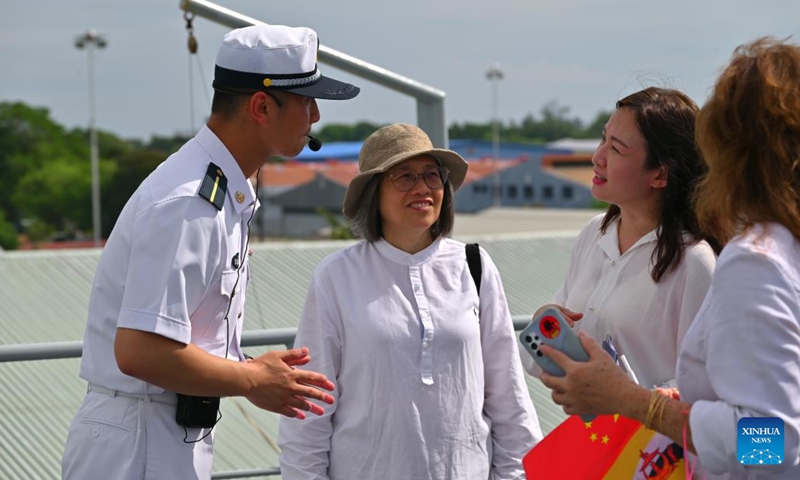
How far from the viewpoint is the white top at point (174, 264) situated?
8.87 feet

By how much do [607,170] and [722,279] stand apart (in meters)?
1.14

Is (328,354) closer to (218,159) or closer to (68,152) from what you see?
(218,159)

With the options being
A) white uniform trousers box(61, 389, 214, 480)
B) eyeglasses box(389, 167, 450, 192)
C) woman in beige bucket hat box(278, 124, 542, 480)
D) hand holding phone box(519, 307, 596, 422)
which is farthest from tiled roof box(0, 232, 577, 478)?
hand holding phone box(519, 307, 596, 422)

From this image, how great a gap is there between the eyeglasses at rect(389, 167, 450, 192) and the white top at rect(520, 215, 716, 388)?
0.68m

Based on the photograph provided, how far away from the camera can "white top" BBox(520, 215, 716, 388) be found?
321 centimetres

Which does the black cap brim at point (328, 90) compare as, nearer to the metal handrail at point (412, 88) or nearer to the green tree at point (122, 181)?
the metal handrail at point (412, 88)

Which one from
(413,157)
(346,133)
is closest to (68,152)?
(346,133)

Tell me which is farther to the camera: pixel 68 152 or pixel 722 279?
pixel 68 152

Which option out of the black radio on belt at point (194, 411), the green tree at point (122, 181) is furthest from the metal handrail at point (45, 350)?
the green tree at point (122, 181)

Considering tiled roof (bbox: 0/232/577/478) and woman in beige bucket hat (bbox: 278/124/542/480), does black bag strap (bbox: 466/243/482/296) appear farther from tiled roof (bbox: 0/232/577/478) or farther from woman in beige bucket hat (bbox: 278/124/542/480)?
tiled roof (bbox: 0/232/577/478)

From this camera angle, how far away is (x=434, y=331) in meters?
3.61

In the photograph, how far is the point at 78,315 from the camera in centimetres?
2550

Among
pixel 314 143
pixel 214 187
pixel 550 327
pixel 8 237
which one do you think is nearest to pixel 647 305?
pixel 550 327

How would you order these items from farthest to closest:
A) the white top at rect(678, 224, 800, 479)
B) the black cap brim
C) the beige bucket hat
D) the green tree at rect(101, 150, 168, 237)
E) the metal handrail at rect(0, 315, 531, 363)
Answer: the green tree at rect(101, 150, 168, 237) → the metal handrail at rect(0, 315, 531, 363) → the beige bucket hat → the black cap brim → the white top at rect(678, 224, 800, 479)
